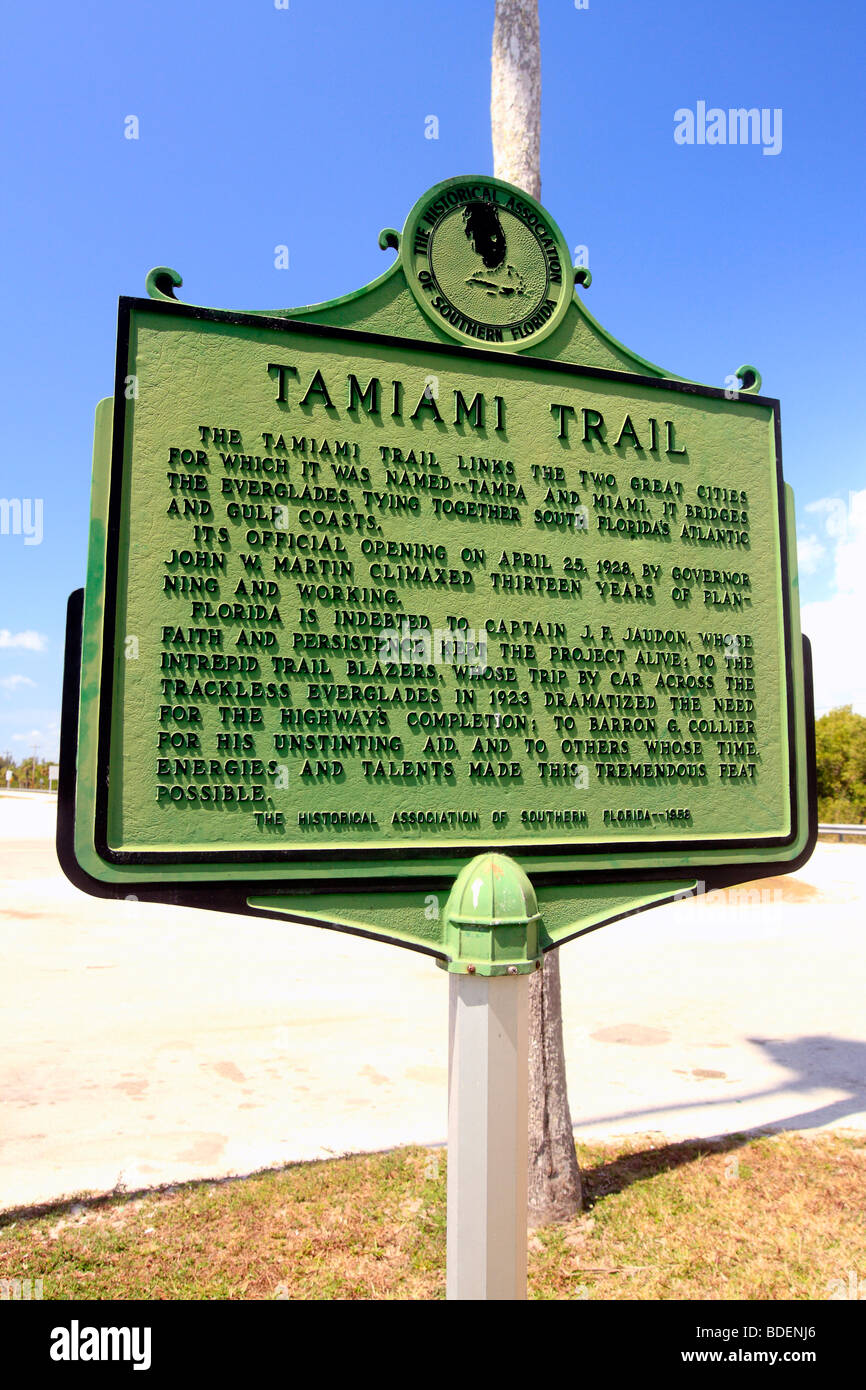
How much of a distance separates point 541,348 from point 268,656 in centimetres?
161

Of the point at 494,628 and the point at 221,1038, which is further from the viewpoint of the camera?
the point at 221,1038

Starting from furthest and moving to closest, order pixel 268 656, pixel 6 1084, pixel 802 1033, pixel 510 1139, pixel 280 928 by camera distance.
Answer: pixel 280 928 < pixel 802 1033 < pixel 6 1084 < pixel 268 656 < pixel 510 1139

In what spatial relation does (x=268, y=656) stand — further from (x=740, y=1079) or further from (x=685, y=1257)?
(x=740, y=1079)

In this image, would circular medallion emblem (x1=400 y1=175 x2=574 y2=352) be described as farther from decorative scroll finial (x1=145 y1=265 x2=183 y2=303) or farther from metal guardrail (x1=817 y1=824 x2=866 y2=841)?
metal guardrail (x1=817 y1=824 x2=866 y2=841)

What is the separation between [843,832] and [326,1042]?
70.2ft

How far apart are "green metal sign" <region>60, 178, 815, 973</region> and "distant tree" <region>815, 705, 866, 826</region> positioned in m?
34.2

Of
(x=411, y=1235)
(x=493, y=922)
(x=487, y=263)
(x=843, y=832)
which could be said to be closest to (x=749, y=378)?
(x=487, y=263)

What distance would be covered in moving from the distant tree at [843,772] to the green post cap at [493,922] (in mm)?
34991

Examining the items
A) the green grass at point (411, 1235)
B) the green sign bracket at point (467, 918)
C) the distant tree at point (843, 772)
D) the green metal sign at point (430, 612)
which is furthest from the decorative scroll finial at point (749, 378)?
the distant tree at point (843, 772)

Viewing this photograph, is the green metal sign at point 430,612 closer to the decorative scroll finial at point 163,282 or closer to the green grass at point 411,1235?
the decorative scroll finial at point 163,282

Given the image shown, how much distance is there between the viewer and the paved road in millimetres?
5434

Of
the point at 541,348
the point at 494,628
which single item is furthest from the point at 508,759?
the point at 541,348

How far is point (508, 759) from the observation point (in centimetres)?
324

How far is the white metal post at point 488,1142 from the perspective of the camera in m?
2.75
